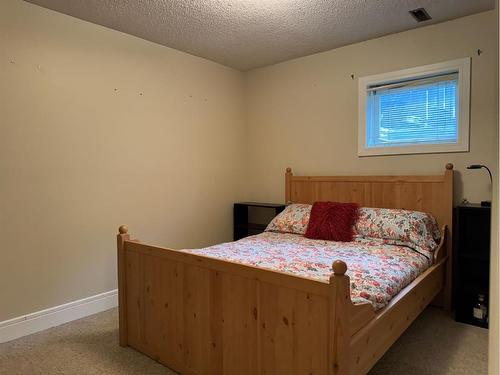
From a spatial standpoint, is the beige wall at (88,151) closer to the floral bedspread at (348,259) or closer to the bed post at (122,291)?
the bed post at (122,291)

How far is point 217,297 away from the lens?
184cm

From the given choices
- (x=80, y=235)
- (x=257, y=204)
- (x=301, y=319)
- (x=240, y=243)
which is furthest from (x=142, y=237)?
(x=301, y=319)

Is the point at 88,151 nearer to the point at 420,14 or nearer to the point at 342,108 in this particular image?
the point at 342,108

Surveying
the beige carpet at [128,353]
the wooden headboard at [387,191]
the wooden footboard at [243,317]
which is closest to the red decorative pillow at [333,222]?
the wooden headboard at [387,191]

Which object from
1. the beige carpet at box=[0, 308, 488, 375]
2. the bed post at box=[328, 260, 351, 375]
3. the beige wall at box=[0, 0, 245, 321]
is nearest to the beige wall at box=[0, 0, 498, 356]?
the beige wall at box=[0, 0, 245, 321]

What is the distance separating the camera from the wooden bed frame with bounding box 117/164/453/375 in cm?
147

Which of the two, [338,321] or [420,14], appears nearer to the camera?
[338,321]

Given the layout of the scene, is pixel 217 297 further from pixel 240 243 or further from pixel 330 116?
pixel 330 116

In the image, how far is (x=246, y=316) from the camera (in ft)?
5.64

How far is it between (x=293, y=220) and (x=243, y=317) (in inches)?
68.3

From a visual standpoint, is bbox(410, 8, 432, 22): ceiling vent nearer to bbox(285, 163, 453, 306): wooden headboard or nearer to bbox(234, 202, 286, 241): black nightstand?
bbox(285, 163, 453, 306): wooden headboard

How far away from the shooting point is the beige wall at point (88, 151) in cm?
254

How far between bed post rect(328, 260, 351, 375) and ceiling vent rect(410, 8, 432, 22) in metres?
2.29

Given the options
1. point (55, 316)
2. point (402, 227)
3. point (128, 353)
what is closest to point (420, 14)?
point (402, 227)
